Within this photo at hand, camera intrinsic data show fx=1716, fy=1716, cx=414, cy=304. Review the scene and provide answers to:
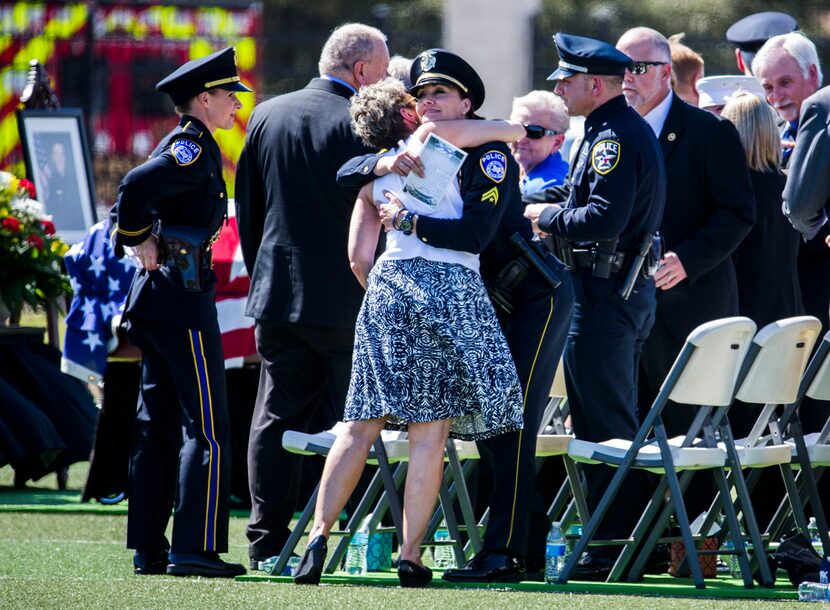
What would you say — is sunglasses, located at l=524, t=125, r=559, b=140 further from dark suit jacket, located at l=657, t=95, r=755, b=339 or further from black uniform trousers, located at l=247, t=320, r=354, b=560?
black uniform trousers, located at l=247, t=320, r=354, b=560

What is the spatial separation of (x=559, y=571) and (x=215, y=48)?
39.2 ft

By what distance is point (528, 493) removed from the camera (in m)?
5.86

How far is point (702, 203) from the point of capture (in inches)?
261

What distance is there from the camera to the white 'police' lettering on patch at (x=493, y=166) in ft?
18.4

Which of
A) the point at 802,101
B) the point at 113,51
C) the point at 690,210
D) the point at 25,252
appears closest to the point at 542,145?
the point at 690,210

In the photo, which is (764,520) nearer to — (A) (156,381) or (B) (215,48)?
(A) (156,381)

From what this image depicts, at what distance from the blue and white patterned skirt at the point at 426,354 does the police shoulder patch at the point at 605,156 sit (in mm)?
703

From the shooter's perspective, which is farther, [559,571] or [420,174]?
[559,571]

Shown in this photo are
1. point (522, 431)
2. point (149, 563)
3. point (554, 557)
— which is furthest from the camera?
point (149, 563)

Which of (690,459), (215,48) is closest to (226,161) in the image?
(215,48)

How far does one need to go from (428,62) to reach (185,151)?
907 millimetres

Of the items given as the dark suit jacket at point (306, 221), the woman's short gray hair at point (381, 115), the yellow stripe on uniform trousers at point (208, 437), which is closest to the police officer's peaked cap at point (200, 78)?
the dark suit jacket at point (306, 221)

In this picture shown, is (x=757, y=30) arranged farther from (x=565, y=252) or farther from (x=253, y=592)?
(x=253, y=592)

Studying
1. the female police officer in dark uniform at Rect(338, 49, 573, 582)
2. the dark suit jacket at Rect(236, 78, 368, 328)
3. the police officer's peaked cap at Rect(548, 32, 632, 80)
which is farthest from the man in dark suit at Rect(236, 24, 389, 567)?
the police officer's peaked cap at Rect(548, 32, 632, 80)
